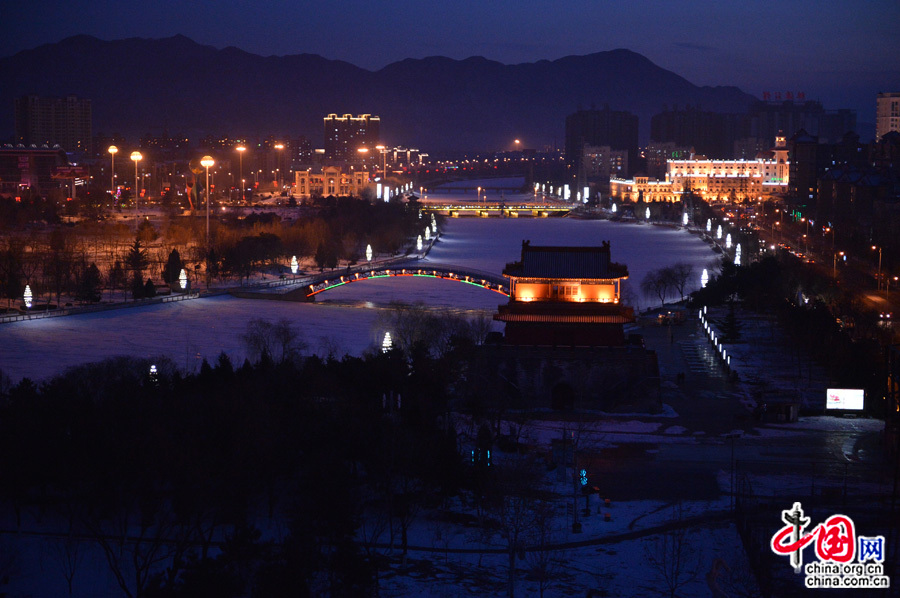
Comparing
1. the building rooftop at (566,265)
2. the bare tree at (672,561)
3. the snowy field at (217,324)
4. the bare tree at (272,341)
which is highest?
the building rooftop at (566,265)

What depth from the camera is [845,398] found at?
52.6 feet

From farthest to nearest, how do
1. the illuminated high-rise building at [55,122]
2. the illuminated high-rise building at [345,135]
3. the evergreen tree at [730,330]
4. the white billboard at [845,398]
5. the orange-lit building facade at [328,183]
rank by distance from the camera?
the illuminated high-rise building at [345,135], the illuminated high-rise building at [55,122], the orange-lit building facade at [328,183], the evergreen tree at [730,330], the white billboard at [845,398]

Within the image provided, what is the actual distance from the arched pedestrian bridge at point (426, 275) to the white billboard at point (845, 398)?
475 inches

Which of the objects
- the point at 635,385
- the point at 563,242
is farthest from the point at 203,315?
the point at 563,242

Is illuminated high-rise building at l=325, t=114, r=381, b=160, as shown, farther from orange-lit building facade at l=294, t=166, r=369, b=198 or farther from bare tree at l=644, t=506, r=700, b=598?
bare tree at l=644, t=506, r=700, b=598

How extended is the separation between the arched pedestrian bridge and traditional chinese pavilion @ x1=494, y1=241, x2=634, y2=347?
8613 mm

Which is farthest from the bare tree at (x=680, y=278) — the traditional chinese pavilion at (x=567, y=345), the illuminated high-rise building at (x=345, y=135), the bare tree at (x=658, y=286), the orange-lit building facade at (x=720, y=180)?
the illuminated high-rise building at (x=345, y=135)

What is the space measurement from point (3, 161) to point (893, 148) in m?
49.0

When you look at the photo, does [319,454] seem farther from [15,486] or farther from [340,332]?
[340,332]

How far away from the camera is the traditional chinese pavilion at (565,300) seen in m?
18.1

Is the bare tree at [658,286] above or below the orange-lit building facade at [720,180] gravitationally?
below

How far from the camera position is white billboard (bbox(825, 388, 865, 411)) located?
16.0 m

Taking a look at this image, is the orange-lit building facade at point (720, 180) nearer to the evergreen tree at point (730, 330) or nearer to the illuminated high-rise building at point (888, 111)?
the illuminated high-rise building at point (888, 111)

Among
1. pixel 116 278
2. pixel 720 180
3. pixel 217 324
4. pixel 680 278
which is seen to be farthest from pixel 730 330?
pixel 720 180
